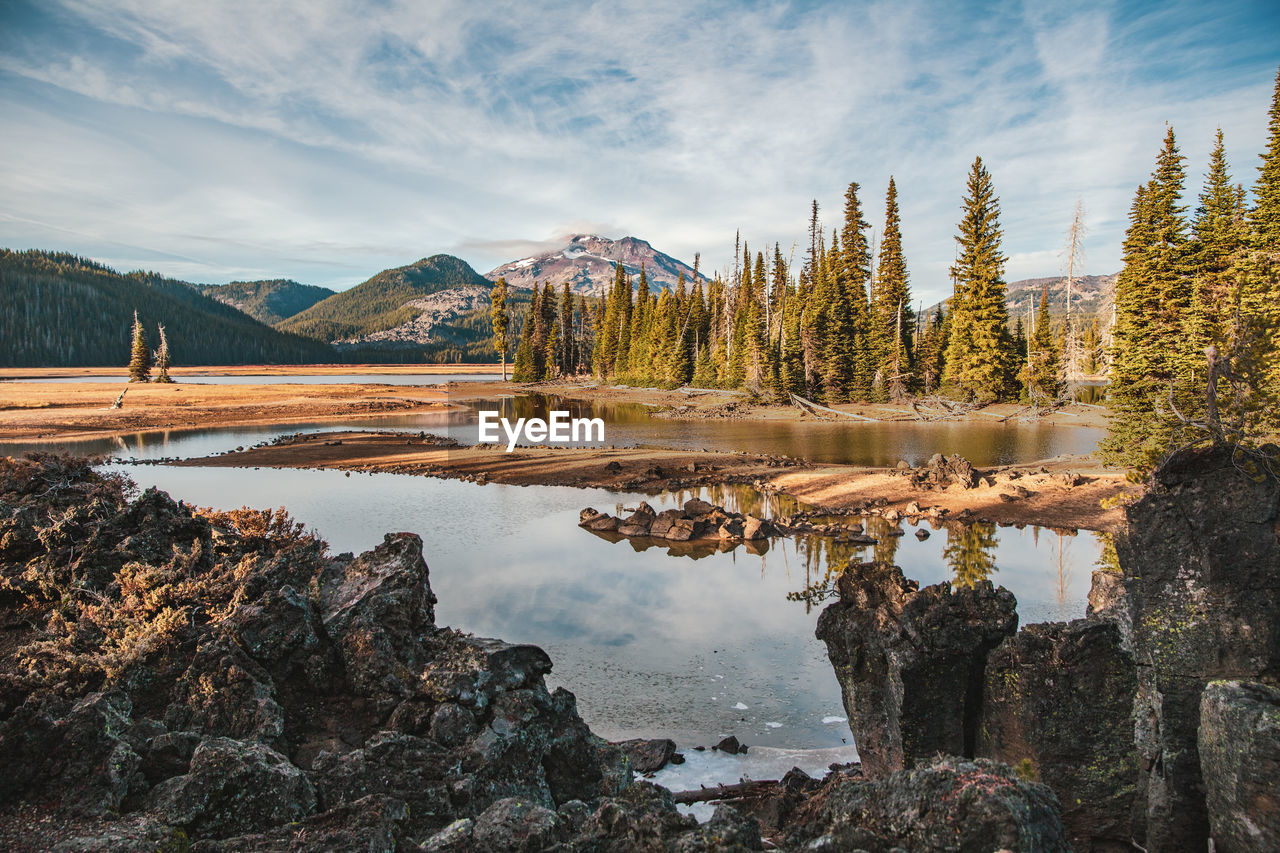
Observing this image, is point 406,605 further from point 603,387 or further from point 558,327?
point 558,327

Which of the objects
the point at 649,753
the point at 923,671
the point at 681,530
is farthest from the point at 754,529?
the point at 923,671

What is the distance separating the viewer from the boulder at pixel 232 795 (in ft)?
13.2

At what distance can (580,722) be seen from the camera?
616cm

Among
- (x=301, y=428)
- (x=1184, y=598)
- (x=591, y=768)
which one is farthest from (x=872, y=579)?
(x=301, y=428)

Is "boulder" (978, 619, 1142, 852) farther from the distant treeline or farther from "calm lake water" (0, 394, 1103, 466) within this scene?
the distant treeline

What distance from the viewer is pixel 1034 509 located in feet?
63.8

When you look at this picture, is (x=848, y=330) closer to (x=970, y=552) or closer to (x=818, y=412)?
(x=818, y=412)

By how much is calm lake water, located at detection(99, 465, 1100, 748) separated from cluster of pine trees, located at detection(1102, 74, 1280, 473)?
445cm

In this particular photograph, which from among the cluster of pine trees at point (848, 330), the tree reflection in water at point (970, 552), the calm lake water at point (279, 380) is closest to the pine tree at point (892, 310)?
the cluster of pine trees at point (848, 330)

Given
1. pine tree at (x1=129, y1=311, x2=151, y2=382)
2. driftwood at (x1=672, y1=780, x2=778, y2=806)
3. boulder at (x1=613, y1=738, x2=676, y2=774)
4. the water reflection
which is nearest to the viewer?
driftwood at (x1=672, y1=780, x2=778, y2=806)

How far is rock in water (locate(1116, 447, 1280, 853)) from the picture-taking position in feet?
14.7

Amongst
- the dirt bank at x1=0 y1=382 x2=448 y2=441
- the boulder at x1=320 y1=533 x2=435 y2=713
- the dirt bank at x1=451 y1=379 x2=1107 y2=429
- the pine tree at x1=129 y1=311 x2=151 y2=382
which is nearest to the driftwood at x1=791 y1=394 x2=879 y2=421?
the dirt bank at x1=451 y1=379 x2=1107 y2=429

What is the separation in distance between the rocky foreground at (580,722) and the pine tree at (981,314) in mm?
48591

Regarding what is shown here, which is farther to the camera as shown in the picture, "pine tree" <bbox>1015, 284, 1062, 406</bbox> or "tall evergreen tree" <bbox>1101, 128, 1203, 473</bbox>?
"pine tree" <bbox>1015, 284, 1062, 406</bbox>
